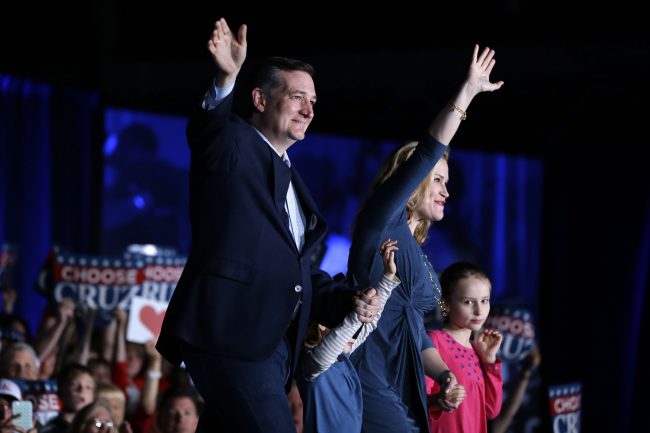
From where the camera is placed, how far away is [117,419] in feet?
18.1

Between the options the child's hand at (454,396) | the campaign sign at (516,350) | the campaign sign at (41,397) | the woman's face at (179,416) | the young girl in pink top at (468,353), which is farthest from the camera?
the campaign sign at (516,350)

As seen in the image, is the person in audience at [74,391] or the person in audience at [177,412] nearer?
the person in audience at [177,412]

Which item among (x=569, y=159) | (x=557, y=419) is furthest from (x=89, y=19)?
(x=557, y=419)

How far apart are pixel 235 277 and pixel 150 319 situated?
12.4 feet

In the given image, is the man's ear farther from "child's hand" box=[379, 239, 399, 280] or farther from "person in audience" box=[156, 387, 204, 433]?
"person in audience" box=[156, 387, 204, 433]

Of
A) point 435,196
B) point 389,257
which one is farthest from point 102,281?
point 389,257

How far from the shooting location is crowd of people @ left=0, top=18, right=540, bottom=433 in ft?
9.61

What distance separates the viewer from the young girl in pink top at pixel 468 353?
4.19 meters

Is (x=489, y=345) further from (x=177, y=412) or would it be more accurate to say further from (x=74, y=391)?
(x=74, y=391)

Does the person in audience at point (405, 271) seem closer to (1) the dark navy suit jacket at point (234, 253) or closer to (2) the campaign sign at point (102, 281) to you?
(1) the dark navy suit jacket at point (234, 253)

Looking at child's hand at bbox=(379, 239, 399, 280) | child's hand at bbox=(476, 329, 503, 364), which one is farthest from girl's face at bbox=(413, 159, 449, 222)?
child's hand at bbox=(476, 329, 503, 364)

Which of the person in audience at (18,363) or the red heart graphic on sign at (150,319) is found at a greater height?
the red heart graphic on sign at (150,319)

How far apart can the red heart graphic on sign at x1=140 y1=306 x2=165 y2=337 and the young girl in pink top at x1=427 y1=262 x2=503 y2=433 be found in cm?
250

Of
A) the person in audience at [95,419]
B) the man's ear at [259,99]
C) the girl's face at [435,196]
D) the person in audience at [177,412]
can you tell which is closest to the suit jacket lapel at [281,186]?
the man's ear at [259,99]
